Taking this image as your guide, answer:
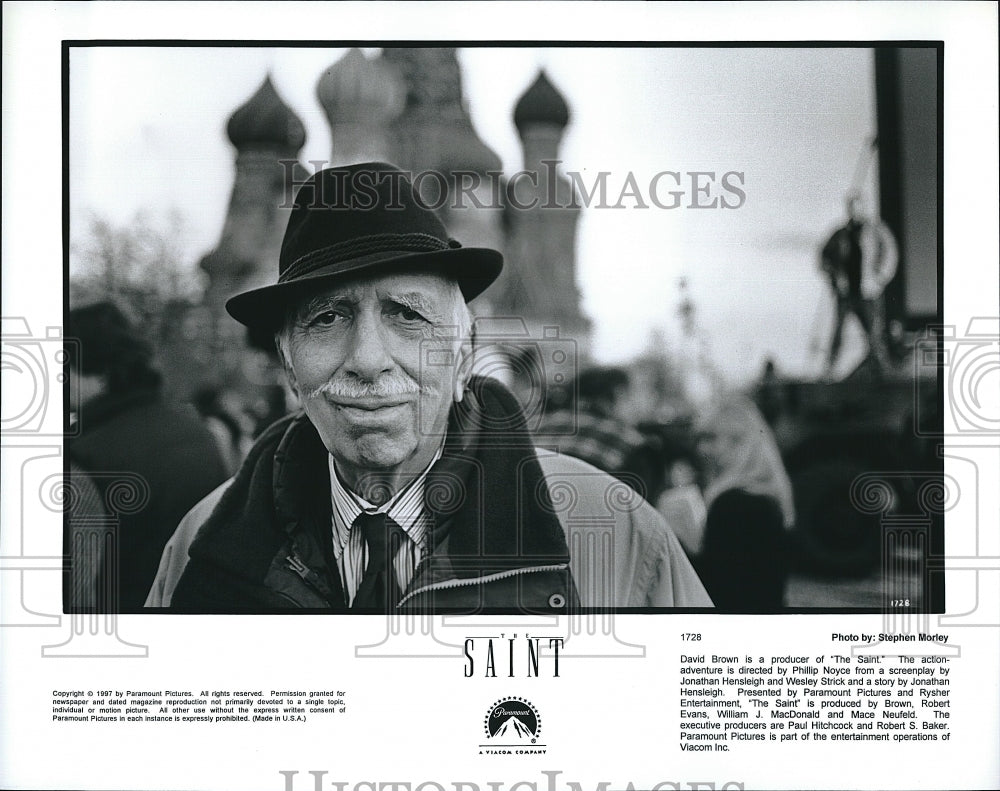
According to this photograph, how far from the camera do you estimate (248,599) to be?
3.72 meters

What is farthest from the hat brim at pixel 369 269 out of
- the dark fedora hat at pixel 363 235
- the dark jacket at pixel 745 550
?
the dark jacket at pixel 745 550

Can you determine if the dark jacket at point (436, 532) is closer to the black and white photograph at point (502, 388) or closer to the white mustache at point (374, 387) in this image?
the black and white photograph at point (502, 388)

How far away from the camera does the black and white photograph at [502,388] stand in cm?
369

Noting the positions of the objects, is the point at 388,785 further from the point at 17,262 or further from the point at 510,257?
the point at 17,262

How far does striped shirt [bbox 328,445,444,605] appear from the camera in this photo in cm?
370

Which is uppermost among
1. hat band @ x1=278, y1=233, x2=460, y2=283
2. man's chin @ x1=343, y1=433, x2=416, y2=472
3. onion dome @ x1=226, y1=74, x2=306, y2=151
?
onion dome @ x1=226, y1=74, x2=306, y2=151

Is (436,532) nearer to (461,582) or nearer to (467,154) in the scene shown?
(461,582)

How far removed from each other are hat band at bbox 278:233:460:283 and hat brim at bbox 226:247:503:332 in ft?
0.06

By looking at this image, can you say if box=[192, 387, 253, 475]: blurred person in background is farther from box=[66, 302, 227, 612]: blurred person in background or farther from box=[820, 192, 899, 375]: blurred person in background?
box=[820, 192, 899, 375]: blurred person in background

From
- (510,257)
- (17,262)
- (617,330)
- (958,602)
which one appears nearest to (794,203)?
(617,330)

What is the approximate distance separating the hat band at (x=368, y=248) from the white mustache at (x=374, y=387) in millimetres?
394

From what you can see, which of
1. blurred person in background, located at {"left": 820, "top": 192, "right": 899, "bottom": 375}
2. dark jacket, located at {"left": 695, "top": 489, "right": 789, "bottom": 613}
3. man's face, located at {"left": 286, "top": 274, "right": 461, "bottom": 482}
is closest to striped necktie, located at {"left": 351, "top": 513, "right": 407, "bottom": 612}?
man's face, located at {"left": 286, "top": 274, "right": 461, "bottom": 482}

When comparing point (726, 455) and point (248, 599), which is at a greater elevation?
point (726, 455)

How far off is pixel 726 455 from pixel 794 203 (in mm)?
898
